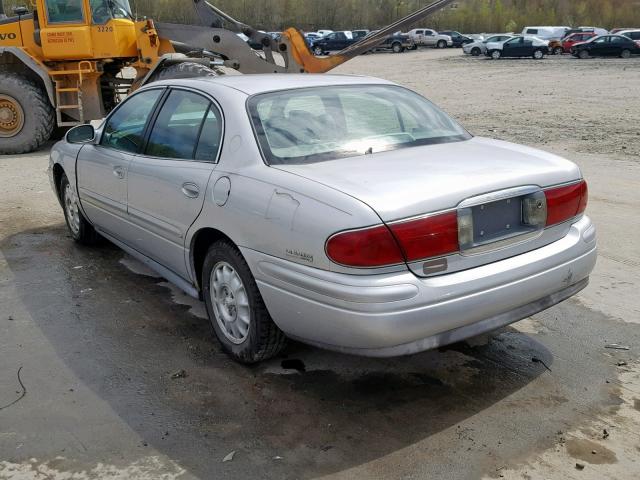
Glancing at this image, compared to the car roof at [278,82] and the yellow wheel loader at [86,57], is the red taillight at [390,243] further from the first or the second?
the yellow wheel loader at [86,57]

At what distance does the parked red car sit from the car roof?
44.3m

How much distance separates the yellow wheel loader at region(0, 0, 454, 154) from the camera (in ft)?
38.9

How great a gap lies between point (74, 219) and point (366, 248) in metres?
4.13

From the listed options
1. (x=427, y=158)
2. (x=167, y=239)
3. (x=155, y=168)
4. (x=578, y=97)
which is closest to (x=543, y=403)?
(x=427, y=158)

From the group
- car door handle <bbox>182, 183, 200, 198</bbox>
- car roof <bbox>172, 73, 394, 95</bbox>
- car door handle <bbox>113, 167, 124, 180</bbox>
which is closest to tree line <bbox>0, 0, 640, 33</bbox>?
car door handle <bbox>113, 167, 124, 180</bbox>

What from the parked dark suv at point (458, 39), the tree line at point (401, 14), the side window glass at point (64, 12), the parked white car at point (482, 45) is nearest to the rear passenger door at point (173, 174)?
the side window glass at point (64, 12)

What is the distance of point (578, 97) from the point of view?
1997 cm

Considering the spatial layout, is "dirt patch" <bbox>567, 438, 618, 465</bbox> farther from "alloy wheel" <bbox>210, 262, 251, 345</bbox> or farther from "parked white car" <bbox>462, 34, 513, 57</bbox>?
"parked white car" <bbox>462, 34, 513, 57</bbox>

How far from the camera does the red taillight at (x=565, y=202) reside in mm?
3650

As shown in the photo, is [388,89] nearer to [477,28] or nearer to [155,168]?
[155,168]

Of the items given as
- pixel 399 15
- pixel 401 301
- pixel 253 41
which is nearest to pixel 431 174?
pixel 401 301

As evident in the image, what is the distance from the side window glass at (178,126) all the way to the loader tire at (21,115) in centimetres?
837

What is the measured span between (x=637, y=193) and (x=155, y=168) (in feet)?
19.0

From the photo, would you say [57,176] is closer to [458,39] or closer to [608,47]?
[608,47]
